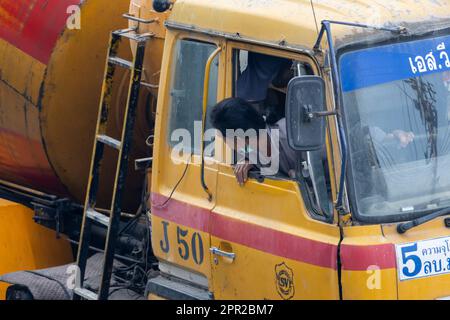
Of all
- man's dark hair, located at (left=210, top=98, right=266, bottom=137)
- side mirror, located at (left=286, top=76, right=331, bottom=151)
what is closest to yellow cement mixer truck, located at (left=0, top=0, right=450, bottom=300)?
side mirror, located at (left=286, top=76, right=331, bottom=151)

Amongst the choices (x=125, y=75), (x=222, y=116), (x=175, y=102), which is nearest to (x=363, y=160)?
(x=222, y=116)

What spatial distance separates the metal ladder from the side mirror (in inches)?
60.0

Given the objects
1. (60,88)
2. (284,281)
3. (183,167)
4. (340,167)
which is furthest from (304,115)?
(60,88)

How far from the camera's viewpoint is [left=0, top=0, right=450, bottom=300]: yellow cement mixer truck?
405cm

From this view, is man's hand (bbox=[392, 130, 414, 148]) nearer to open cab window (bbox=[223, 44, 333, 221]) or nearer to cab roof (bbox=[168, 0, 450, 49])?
open cab window (bbox=[223, 44, 333, 221])

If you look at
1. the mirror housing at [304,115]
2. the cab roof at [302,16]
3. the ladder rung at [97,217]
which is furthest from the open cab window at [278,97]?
the ladder rung at [97,217]

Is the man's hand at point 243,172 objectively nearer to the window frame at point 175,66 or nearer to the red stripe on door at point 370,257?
the window frame at point 175,66

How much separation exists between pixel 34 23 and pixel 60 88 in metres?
0.44

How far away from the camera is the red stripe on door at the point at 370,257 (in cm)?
397

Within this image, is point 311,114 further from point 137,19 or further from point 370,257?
point 137,19

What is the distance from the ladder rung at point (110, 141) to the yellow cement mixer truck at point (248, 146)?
0.02 m

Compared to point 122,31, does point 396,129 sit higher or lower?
lower

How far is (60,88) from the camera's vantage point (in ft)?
19.4
